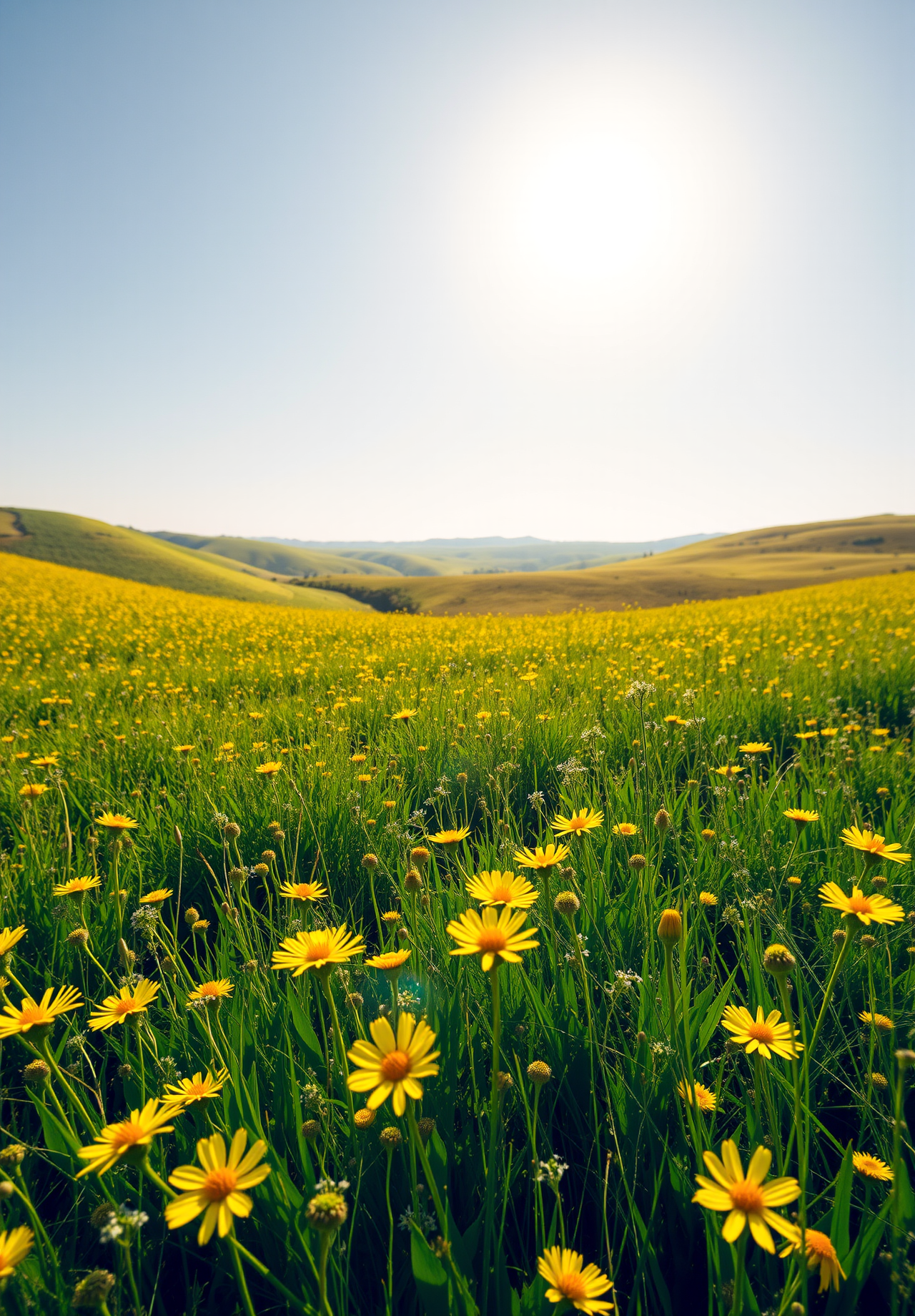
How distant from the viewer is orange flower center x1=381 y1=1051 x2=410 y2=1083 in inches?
36.3

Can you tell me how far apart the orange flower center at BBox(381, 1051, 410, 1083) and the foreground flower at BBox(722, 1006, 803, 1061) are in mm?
682

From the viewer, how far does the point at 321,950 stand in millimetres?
1210

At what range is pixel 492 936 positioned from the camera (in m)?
1.09

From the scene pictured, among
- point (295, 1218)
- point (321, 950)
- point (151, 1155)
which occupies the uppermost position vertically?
point (321, 950)

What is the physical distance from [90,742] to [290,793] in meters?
2.06

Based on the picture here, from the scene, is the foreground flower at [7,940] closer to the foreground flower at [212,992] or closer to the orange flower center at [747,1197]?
the foreground flower at [212,992]

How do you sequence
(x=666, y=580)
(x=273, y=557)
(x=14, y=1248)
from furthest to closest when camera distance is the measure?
(x=273, y=557), (x=666, y=580), (x=14, y=1248)

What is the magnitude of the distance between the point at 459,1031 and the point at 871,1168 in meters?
0.92

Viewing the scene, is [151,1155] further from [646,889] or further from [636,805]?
[636,805]

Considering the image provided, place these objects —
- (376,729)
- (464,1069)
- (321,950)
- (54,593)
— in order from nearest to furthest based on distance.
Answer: (321,950)
(464,1069)
(376,729)
(54,593)

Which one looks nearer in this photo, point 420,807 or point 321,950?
point 321,950

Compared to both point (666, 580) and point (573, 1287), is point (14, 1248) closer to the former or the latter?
point (573, 1287)

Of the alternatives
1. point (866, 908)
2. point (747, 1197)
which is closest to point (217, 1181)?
point (747, 1197)

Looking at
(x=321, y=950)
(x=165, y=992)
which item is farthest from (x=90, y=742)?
(x=321, y=950)
